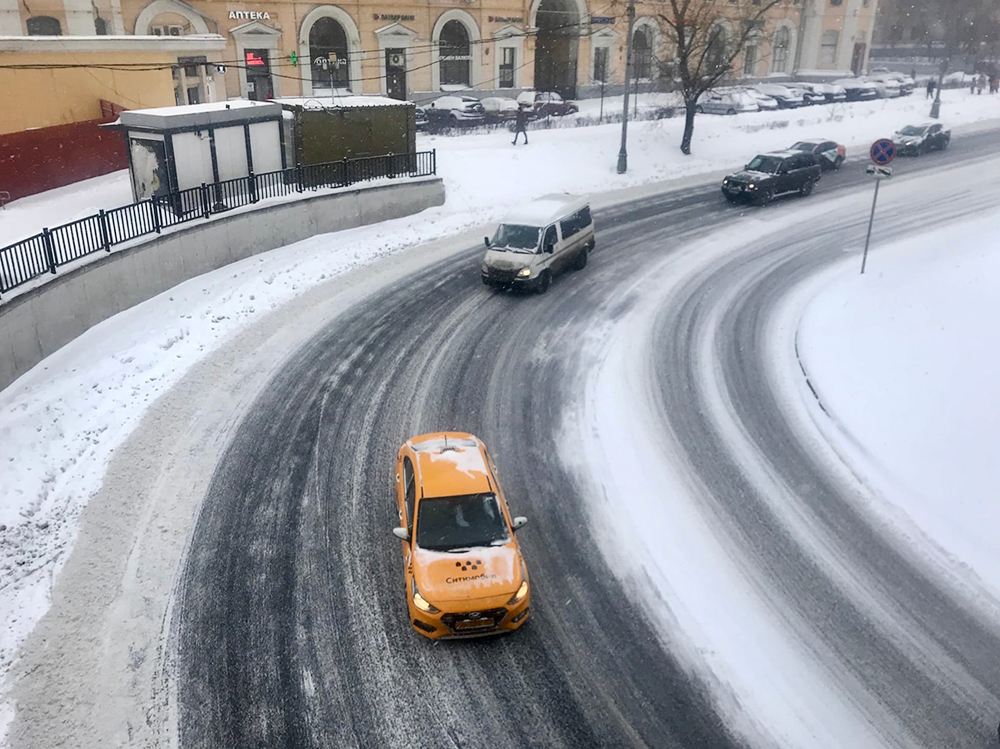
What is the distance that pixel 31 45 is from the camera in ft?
79.8

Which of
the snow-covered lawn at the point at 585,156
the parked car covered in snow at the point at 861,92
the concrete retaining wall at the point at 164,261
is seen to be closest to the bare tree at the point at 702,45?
the snow-covered lawn at the point at 585,156

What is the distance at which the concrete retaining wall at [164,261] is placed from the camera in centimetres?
1443

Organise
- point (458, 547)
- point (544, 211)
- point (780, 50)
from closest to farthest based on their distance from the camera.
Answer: point (458, 547)
point (544, 211)
point (780, 50)

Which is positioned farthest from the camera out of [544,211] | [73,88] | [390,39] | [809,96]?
[809,96]

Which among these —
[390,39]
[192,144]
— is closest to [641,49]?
[390,39]

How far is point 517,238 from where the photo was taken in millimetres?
19109

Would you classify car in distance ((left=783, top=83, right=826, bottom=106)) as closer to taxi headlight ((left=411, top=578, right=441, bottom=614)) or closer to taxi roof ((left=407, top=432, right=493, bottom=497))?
taxi roof ((left=407, top=432, right=493, bottom=497))

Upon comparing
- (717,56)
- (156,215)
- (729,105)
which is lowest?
(156,215)

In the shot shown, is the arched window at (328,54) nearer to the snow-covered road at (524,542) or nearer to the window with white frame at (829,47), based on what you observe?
the snow-covered road at (524,542)

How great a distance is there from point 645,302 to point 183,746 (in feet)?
47.5

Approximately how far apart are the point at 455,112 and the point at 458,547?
116ft

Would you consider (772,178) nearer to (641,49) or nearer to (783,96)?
(783,96)

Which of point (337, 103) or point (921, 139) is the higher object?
point (337, 103)

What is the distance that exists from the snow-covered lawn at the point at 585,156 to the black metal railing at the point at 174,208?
9.44 ft
